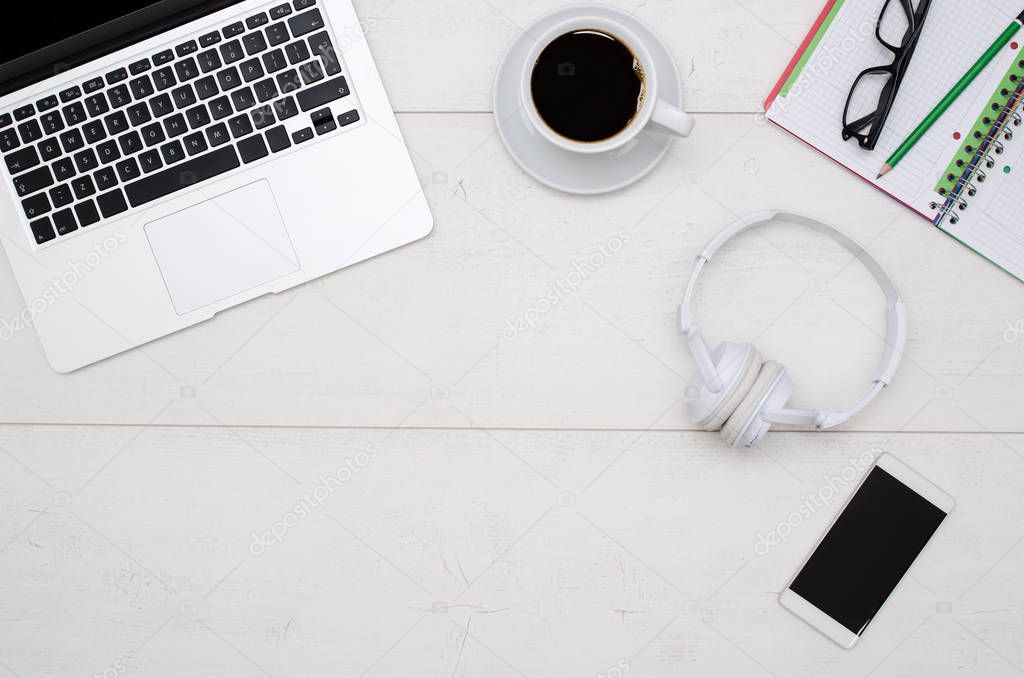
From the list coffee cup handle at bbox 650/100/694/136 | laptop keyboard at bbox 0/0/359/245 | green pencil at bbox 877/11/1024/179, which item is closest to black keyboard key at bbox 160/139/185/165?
laptop keyboard at bbox 0/0/359/245

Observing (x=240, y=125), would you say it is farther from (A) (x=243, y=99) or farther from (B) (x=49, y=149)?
(B) (x=49, y=149)

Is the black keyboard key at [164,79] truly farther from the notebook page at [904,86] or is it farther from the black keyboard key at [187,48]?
the notebook page at [904,86]

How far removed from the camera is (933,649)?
28.8 inches

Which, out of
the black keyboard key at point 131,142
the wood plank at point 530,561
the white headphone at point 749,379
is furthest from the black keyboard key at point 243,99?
the white headphone at point 749,379

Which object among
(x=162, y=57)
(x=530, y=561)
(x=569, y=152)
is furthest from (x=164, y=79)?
(x=530, y=561)

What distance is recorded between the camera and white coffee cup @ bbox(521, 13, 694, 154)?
2.08 ft

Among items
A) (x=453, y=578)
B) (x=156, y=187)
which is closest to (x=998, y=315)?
(x=453, y=578)

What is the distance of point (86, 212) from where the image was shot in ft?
2.29

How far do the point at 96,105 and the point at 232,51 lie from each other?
0.15 m

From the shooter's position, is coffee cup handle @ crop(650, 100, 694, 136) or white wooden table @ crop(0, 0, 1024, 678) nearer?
coffee cup handle @ crop(650, 100, 694, 136)

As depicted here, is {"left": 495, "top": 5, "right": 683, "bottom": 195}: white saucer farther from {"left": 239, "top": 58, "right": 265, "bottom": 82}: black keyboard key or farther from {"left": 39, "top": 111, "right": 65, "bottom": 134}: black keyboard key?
{"left": 39, "top": 111, "right": 65, "bottom": 134}: black keyboard key

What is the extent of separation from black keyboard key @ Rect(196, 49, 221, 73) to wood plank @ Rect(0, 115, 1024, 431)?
0.70 feet

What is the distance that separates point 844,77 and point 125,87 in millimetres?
740

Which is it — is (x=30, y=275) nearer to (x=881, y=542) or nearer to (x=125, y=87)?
(x=125, y=87)
